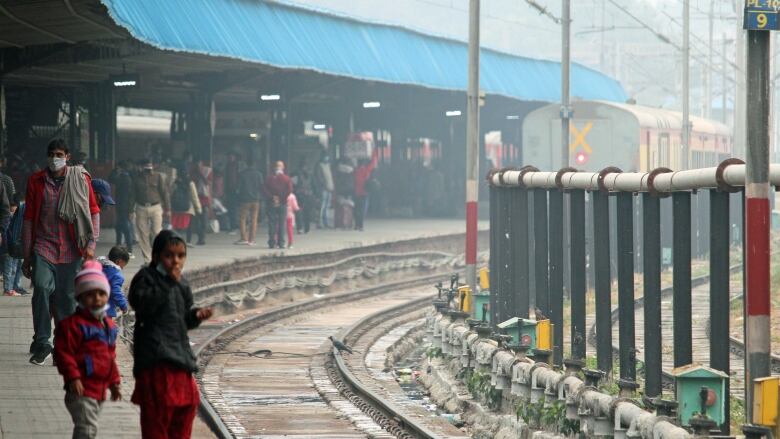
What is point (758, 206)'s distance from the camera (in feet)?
32.2

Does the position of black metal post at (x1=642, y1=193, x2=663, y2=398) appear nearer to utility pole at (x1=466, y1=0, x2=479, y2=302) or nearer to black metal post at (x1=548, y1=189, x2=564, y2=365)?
black metal post at (x1=548, y1=189, x2=564, y2=365)

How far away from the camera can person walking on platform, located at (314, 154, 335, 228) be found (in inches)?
1377

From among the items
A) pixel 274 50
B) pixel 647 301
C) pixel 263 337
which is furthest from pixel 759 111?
pixel 274 50

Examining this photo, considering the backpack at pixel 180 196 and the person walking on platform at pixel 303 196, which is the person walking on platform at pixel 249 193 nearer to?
the backpack at pixel 180 196

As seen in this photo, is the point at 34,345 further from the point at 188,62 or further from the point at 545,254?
the point at 188,62

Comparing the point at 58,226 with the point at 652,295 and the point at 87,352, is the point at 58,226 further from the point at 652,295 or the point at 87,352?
the point at 652,295

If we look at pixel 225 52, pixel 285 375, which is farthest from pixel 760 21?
pixel 225 52

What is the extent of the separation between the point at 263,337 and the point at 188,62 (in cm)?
760

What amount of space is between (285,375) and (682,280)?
6.47m

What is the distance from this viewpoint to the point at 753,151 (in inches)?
386

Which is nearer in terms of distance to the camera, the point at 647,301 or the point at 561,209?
the point at 647,301

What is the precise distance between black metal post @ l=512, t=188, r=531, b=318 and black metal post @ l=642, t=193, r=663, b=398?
4295mm

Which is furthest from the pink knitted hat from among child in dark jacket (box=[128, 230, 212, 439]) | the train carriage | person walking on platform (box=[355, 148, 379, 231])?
person walking on platform (box=[355, 148, 379, 231])

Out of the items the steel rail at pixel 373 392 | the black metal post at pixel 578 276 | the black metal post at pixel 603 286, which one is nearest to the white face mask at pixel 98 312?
the steel rail at pixel 373 392
